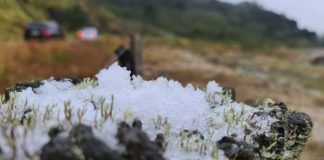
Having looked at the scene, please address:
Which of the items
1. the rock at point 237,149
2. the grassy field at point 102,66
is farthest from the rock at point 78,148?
the grassy field at point 102,66

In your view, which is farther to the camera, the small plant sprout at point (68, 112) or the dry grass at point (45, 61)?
the dry grass at point (45, 61)

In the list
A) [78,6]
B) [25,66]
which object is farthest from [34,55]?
[78,6]

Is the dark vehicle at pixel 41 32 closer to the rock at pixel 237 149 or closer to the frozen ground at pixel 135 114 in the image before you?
the frozen ground at pixel 135 114

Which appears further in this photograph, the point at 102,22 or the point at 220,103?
the point at 102,22

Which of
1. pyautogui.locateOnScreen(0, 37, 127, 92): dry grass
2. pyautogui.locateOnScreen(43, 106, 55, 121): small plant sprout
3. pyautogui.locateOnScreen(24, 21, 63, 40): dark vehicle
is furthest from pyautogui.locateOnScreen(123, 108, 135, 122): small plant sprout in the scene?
pyautogui.locateOnScreen(24, 21, 63, 40): dark vehicle

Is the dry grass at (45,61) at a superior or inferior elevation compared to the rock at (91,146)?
superior

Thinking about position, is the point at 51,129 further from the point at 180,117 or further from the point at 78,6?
the point at 78,6
